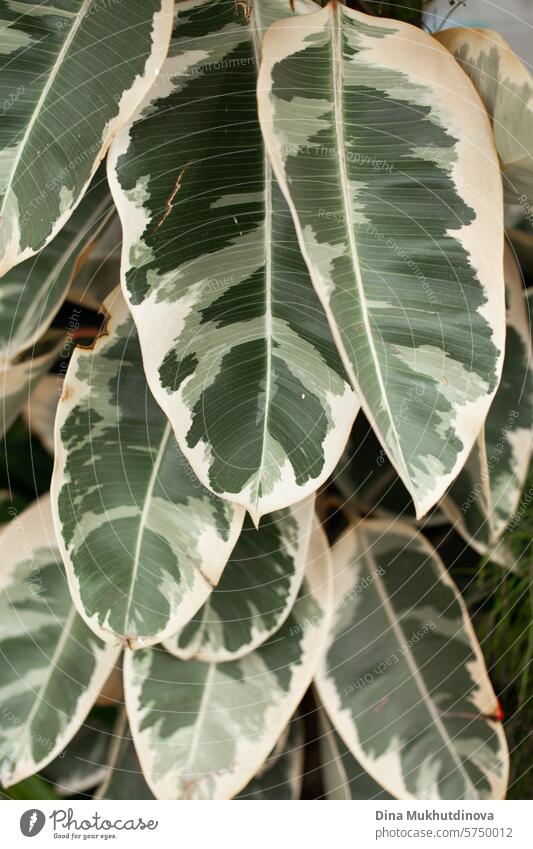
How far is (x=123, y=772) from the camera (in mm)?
550

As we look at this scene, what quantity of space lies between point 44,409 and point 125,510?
0.36 ft

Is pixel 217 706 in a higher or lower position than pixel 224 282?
lower

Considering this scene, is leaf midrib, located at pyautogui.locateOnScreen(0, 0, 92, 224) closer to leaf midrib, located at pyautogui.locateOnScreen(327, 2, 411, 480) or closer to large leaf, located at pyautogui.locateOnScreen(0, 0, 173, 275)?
large leaf, located at pyautogui.locateOnScreen(0, 0, 173, 275)

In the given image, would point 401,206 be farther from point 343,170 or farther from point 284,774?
point 284,774

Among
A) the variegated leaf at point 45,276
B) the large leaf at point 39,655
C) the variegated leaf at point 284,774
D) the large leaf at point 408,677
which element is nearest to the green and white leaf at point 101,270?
the variegated leaf at point 45,276

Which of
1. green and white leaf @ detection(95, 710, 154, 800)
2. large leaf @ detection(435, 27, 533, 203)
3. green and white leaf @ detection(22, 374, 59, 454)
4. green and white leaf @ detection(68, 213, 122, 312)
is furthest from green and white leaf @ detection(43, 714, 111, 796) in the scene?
large leaf @ detection(435, 27, 533, 203)

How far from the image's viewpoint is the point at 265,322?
430 millimetres

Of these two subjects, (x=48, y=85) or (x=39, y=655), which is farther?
A: (x=39, y=655)

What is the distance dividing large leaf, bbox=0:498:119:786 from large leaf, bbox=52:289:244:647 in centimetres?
7

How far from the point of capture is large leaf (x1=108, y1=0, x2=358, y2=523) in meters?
0.42

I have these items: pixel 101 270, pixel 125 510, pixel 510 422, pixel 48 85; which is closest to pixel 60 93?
pixel 48 85
